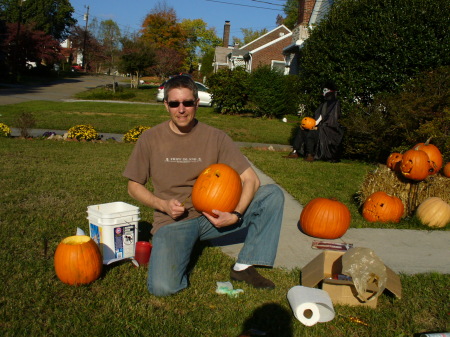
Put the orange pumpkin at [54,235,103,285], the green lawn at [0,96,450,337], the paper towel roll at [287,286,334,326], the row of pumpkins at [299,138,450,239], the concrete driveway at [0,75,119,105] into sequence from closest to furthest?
the green lawn at [0,96,450,337], the paper towel roll at [287,286,334,326], the orange pumpkin at [54,235,103,285], the row of pumpkins at [299,138,450,239], the concrete driveway at [0,75,119,105]

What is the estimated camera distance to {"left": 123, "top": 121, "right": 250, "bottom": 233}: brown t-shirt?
3605 mm

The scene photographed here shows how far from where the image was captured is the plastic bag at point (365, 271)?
3189 millimetres

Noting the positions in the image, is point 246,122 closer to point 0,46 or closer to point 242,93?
point 242,93

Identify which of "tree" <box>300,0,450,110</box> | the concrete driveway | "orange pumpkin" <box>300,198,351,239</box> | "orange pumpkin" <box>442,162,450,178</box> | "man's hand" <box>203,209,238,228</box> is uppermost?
"tree" <box>300,0,450,110</box>

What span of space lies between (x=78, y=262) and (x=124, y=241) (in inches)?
21.3

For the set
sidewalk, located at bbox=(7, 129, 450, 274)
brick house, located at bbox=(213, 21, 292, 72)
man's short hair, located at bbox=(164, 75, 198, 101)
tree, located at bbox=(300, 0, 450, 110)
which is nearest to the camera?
man's short hair, located at bbox=(164, 75, 198, 101)

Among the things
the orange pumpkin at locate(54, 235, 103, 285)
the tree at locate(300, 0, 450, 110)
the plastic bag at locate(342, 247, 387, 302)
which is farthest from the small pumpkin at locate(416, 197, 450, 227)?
the tree at locate(300, 0, 450, 110)

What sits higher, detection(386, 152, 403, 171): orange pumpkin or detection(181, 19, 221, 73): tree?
detection(181, 19, 221, 73): tree

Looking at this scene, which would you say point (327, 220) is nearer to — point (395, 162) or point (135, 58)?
point (395, 162)

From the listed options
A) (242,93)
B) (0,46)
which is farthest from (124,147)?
(0,46)

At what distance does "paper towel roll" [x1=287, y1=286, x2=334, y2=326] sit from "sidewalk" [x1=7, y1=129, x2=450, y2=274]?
81 centimetres

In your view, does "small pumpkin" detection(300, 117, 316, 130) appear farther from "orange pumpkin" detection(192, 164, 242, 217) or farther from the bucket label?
the bucket label

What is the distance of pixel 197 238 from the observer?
3.67 m

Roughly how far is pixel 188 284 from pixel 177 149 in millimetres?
1079
